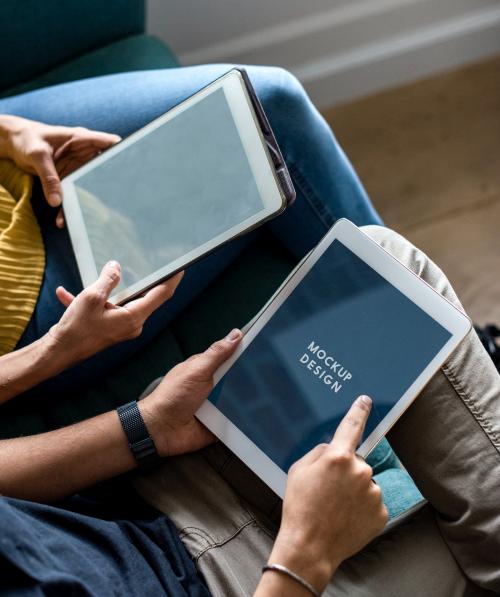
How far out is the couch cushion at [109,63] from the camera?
3.98 feet

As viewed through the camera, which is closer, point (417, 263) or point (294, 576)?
point (294, 576)

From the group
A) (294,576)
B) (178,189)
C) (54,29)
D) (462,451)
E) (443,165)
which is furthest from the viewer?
(443,165)

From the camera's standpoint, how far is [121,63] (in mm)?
1218

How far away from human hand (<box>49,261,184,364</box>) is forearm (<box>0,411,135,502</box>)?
0.31ft

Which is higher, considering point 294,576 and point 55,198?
point 55,198

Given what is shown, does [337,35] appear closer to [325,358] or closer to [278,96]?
[278,96]

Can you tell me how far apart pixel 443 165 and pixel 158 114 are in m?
0.76

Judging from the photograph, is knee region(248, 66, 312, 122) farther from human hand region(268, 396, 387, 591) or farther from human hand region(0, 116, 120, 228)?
human hand region(268, 396, 387, 591)

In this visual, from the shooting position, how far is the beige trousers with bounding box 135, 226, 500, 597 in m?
0.77

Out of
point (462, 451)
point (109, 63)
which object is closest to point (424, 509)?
point (462, 451)

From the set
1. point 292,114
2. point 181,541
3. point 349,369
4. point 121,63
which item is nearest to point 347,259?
point 349,369

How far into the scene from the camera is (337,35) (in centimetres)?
152

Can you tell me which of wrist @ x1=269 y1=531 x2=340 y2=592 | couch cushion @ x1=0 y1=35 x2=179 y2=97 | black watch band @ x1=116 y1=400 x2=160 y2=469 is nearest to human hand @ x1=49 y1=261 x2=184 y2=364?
black watch band @ x1=116 y1=400 x2=160 y2=469

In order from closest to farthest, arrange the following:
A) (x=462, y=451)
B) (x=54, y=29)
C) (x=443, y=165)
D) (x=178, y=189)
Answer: (x=462, y=451)
(x=178, y=189)
(x=54, y=29)
(x=443, y=165)
